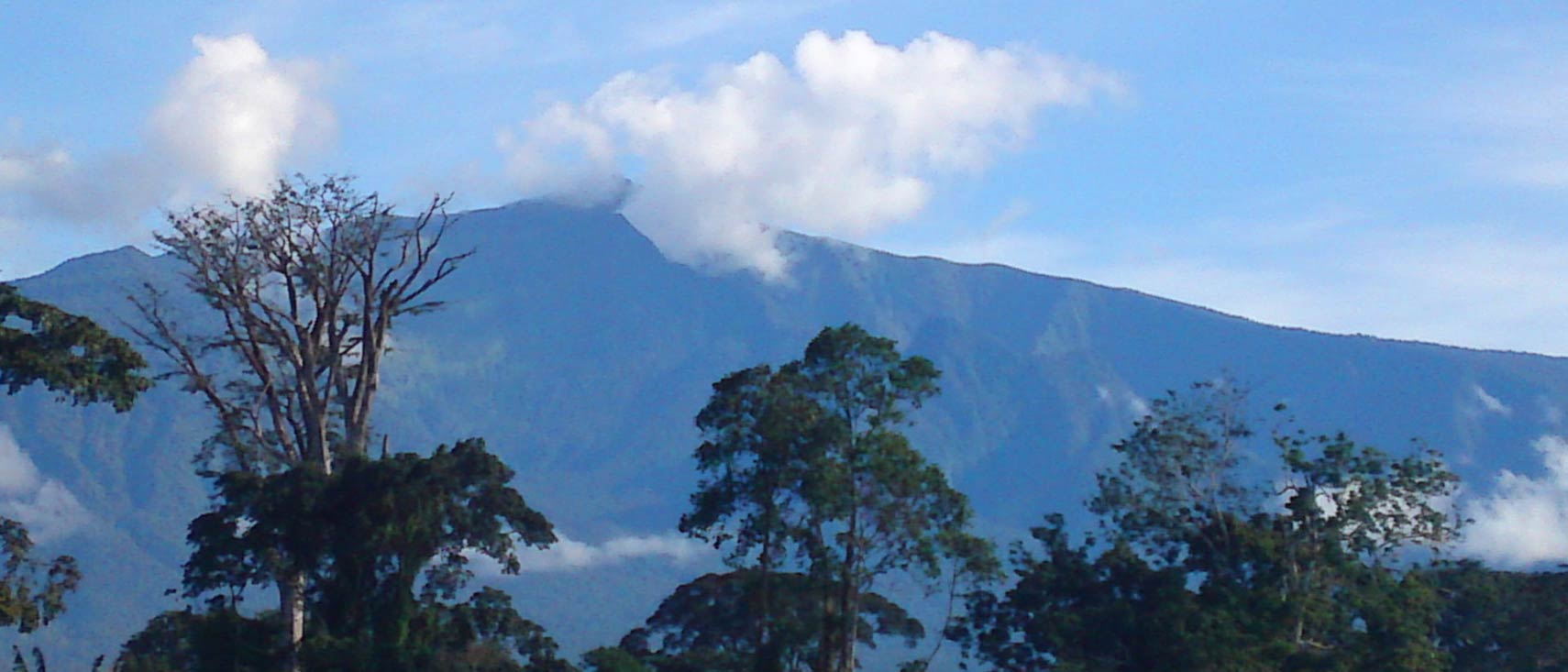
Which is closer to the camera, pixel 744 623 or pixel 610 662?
pixel 610 662

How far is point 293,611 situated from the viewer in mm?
37438

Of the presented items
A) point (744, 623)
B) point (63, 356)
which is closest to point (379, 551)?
point (63, 356)

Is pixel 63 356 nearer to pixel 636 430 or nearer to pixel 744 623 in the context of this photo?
pixel 744 623

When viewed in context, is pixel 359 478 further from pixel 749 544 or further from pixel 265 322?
pixel 749 544

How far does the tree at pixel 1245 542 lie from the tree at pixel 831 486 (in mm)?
4896

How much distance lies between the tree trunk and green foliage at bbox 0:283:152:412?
16.4 feet

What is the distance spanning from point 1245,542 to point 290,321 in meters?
22.4

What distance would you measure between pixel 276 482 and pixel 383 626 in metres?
3.63

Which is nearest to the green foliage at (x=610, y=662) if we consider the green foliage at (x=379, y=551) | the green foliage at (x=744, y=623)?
the green foliage at (x=744, y=623)

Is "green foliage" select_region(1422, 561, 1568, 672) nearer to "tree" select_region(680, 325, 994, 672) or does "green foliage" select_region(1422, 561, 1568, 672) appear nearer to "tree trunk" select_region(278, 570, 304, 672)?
"tree" select_region(680, 325, 994, 672)

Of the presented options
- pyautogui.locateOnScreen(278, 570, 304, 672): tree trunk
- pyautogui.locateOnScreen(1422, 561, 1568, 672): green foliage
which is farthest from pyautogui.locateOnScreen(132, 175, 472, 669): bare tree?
pyautogui.locateOnScreen(1422, 561, 1568, 672): green foliage

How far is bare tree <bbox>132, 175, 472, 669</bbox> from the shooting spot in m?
38.5

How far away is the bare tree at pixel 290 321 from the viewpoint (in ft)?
126

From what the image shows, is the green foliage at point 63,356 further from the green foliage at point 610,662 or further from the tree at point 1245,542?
the tree at point 1245,542
